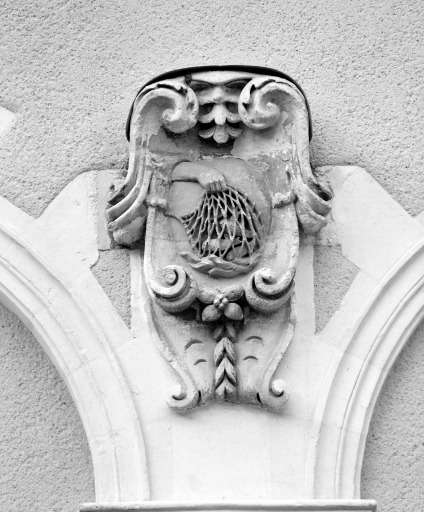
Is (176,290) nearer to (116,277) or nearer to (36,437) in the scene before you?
(116,277)

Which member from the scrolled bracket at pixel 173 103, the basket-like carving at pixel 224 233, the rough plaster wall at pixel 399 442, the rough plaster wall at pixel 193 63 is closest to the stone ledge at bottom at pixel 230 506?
the rough plaster wall at pixel 399 442

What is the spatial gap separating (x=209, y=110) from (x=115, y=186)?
29cm

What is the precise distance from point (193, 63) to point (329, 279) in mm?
699

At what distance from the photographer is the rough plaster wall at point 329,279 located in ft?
11.1

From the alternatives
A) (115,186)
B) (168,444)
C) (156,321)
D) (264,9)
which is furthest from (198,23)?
(168,444)

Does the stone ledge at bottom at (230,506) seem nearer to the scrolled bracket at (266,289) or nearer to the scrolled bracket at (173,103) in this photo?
the scrolled bracket at (266,289)

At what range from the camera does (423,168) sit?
3.59 metres

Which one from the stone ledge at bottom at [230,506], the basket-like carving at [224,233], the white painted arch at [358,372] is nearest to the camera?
the stone ledge at bottom at [230,506]

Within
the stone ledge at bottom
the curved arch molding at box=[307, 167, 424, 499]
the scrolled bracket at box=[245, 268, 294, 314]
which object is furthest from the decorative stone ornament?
the stone ledge at bottom

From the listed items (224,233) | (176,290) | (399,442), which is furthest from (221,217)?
(399,442)

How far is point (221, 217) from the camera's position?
11.1ft

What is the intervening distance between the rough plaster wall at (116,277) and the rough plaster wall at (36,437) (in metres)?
0.22

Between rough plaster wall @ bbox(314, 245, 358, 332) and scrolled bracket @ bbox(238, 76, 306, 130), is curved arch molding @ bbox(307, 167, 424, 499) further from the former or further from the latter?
scrolled bracket @ bbox(238, 76, 306, 130)

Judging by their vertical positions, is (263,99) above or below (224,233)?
above
